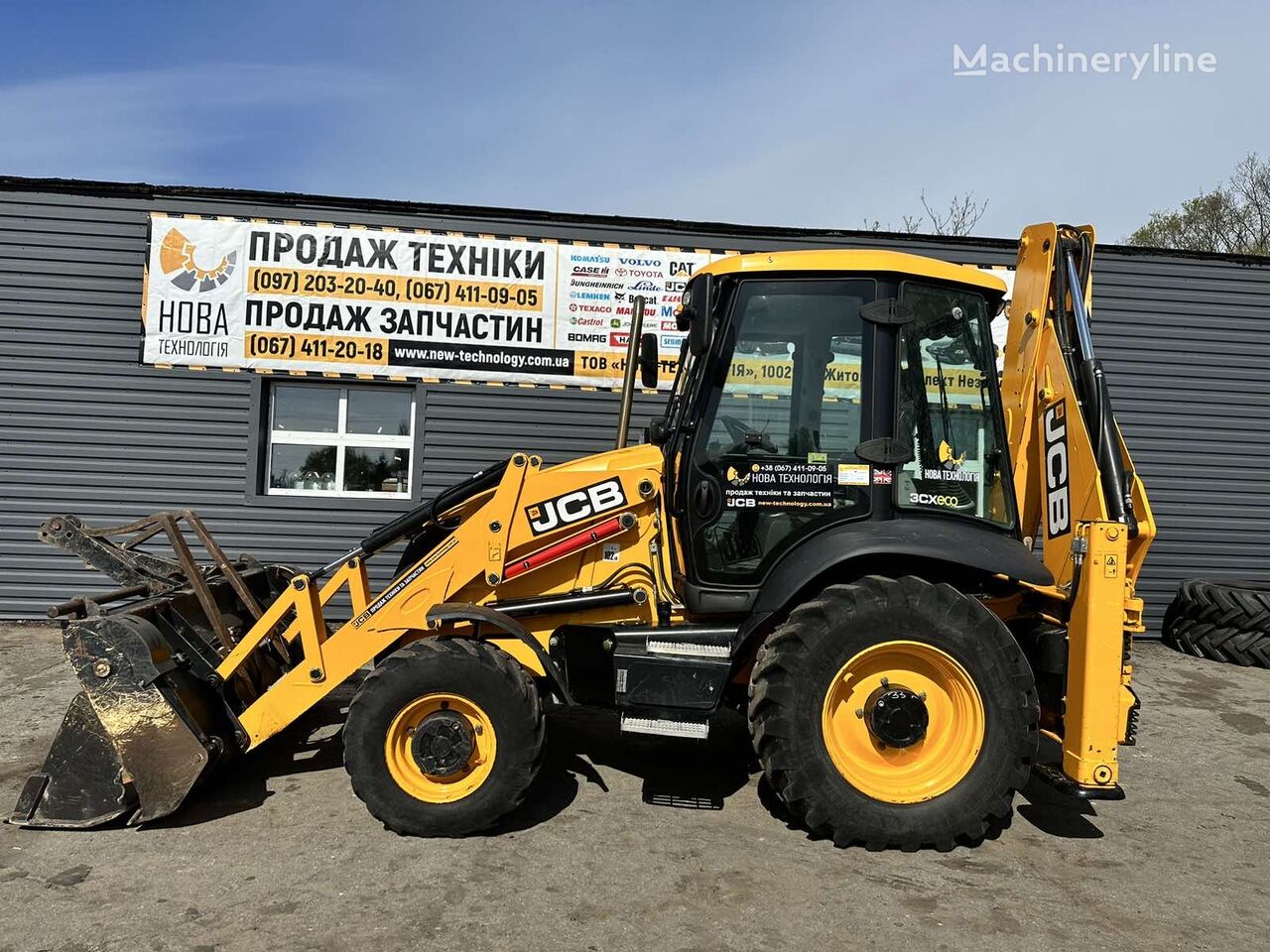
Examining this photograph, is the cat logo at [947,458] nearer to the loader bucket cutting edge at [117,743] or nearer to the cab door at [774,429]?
the cab door at [774,429]

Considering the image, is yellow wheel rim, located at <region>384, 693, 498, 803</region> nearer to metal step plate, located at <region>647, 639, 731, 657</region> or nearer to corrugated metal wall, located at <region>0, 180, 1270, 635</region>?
metal step plate, located at <region>647, 639, 731, 657</region>

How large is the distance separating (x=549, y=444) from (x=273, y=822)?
16.1 ft

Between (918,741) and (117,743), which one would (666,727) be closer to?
(918,741)

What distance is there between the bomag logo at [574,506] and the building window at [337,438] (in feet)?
14.2

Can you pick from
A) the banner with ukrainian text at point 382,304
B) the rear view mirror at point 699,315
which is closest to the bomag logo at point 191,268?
the banner with ukrainian text at point 382,304

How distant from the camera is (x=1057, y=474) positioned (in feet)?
14.1

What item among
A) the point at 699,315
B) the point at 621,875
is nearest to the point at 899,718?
the point at 621,875

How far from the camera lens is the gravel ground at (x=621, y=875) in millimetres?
3143

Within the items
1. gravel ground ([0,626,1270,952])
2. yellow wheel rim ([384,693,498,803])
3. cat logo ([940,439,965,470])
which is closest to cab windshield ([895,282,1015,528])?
cat logo ([940,439,965,470])

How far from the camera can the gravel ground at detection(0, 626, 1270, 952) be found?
3143 millimetres

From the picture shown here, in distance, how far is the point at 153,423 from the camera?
816cm

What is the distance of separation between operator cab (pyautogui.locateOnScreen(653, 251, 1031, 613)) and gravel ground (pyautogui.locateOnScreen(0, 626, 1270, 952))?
4.07ft

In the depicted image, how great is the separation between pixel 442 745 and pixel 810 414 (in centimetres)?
237

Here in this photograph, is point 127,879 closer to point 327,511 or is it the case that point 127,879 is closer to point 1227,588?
point 327,511
